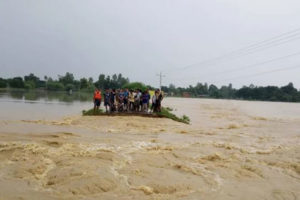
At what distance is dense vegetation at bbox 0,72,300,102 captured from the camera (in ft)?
320

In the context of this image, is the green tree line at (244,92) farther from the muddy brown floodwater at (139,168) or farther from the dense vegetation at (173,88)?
the muddy brown floodwater at (139,168)

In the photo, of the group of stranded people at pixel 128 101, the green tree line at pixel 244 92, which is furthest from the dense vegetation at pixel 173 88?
the group of stranded people at pixel 128 101

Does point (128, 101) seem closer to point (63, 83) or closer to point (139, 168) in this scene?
point (139, 168)

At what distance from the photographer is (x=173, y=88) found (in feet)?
454

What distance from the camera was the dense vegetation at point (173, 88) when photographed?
97.6m

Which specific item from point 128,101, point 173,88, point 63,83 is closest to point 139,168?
point 128,101

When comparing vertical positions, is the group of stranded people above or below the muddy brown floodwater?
above

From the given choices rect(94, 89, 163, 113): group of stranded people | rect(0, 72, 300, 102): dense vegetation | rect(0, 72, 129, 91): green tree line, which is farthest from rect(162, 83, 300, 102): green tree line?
rect(94, 89, 163, 113): group of stranded people

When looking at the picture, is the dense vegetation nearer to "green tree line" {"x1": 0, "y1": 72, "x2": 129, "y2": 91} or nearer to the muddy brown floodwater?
"green tree line" {"x1": 0, "y1": 72, "x2": 129, "y2": 91}

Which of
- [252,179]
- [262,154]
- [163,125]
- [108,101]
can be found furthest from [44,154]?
[108,101]

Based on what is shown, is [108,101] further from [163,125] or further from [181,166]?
[181,166]

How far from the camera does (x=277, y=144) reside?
13727 mm

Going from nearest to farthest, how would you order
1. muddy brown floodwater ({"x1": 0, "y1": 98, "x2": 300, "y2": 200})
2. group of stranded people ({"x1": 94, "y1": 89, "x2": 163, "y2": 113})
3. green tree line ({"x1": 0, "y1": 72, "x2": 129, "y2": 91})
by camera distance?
1. muddy brown floodwater ({"x1": 0, "y1": 98, "x2": 300, "y2": 200})
2. group of stranded people ({"x1": 94, "y1": 89, "x2": 163, "y2": 113})
3. green tree line ({"x1": 0, "y1": 72, "x2": 129, "y2": 91})

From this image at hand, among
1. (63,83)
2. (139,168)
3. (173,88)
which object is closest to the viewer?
(139,168)
